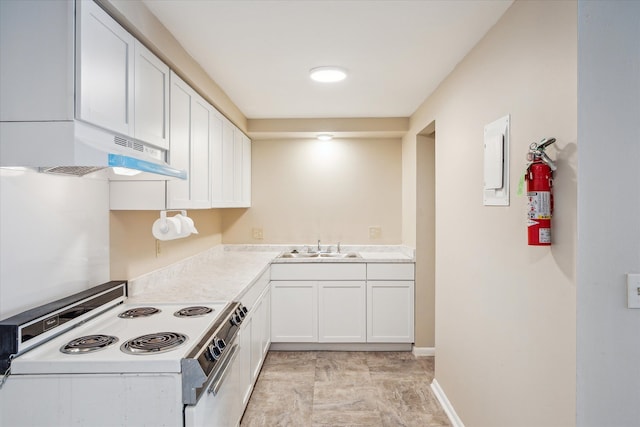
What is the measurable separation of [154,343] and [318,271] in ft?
7.74

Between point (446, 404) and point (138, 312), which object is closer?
point (138, 312)

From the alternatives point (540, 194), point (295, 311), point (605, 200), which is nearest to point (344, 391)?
point (295, 311)

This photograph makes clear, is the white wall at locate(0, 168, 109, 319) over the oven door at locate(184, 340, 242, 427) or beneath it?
over

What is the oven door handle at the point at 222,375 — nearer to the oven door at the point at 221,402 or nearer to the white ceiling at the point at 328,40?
the oven door at the point at 221,402

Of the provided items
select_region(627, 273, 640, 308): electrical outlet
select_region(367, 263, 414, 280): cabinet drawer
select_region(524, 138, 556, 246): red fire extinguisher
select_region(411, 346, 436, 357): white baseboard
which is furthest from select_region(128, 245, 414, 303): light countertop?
select_region(627, 273, 640, 308): electrical outlet

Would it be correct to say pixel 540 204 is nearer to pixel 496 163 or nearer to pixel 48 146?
pixel 496 163

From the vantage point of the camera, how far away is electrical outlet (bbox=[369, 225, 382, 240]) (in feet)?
14.8

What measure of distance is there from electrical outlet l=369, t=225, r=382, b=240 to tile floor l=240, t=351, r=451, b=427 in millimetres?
1276

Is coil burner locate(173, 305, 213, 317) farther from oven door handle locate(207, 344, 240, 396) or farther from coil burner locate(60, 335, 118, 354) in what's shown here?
coil burner locate(60, 335, 118, 354)

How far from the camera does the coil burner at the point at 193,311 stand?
6.64 ft

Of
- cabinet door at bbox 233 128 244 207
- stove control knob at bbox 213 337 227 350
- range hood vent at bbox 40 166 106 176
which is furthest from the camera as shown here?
cabinet door at bbox 233 128 244 207

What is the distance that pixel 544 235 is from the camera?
4.86 feet

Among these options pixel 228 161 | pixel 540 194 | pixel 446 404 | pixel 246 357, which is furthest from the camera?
pixel 228 161

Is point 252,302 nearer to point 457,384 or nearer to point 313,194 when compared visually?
point 457,384
